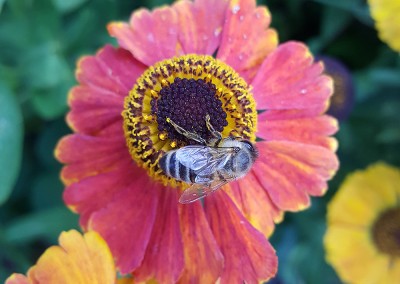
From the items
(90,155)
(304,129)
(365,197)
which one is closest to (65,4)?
(90,155)

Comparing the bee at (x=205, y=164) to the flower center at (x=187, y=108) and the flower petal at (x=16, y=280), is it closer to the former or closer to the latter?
the flower center at (x=187, y=108)

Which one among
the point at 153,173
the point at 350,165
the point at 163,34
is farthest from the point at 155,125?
the point at 350,165

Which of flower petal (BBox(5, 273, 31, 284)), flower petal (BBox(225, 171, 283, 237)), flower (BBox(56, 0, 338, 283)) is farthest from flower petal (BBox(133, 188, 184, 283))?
flower petal (BBox(5, 273, 31, 284))

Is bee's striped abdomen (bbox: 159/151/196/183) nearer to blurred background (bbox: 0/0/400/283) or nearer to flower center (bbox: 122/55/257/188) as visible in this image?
flower center (bbox: 122/55/257/188)

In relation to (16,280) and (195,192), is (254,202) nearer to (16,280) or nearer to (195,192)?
(195,192)

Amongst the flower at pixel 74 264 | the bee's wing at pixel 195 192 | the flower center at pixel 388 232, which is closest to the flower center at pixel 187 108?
the bee's wing at pixel 195 192

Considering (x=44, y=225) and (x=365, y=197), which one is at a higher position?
(x=44, y=225)
